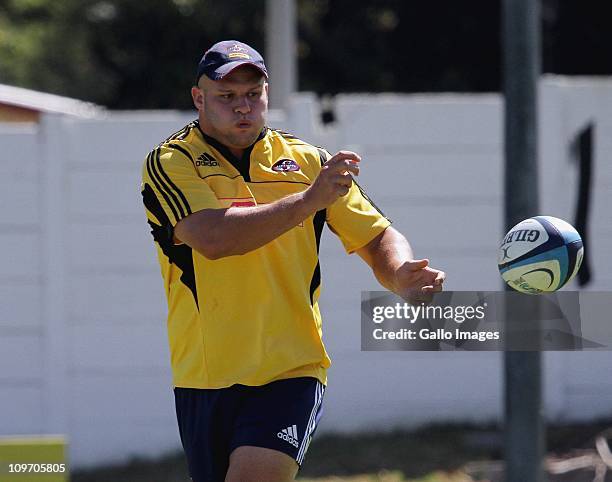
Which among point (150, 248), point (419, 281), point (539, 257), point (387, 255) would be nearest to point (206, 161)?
point (387, 255)

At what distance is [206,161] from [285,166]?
284mm

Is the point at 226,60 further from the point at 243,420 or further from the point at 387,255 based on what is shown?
the point at 243,420

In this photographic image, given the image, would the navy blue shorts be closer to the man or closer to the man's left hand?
the man

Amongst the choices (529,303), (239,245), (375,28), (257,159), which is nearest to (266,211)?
(239,245)

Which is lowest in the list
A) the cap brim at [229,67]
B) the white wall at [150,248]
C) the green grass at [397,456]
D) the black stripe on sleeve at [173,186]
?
the green grass at [397,456]

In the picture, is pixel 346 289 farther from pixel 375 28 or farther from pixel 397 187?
pixel 375 28

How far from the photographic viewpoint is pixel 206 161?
13.8 feet

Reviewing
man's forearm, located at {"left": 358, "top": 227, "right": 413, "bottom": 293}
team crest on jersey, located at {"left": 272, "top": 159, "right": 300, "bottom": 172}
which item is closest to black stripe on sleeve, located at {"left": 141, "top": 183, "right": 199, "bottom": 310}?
team crest on jersey, located at {"left": 272, "top": 159, "right": 300, "bottom": 172}

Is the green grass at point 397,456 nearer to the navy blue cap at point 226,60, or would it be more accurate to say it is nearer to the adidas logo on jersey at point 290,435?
the adidas logo on jersey at point 290,435

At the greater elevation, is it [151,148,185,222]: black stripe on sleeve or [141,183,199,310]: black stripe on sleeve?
[151,148,185,222]: black stripe on sleeve

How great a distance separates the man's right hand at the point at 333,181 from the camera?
3.79 meters

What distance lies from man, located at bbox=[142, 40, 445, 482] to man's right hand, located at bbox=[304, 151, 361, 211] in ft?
0.73

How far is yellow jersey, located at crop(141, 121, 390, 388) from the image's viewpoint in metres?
4.12

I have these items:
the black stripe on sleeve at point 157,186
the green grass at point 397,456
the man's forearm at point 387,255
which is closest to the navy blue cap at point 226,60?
the black stripe on sleeve at point 157,186
